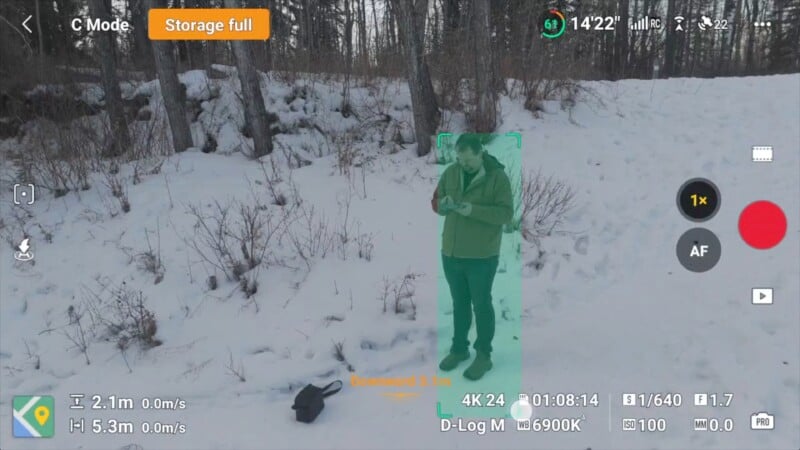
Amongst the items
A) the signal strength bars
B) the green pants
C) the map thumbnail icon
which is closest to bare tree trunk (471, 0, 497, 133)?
the signal strength bars

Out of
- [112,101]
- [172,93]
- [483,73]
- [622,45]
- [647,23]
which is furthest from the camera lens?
[112,101]

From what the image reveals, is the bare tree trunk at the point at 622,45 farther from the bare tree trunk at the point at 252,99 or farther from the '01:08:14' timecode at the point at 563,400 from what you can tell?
the bare tree trunk at the point at 252,99

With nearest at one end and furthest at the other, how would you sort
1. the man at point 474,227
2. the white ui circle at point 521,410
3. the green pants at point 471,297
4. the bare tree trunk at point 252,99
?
the white ui circle at point 521,410, the man at point 474,227, the green pants at point 471,297, the bare tree trunk at point 252,99

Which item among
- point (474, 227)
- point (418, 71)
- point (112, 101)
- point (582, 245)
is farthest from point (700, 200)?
point (112, 101)

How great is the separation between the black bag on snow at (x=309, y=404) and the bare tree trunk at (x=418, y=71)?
4.21 meters

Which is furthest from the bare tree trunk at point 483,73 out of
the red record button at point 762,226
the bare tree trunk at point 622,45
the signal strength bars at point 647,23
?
the red record button at point 762,226

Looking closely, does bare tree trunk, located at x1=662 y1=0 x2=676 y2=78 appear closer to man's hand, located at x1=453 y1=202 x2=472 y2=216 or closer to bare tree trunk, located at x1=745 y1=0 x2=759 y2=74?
bare tree trunk, located at x1=745 y1=0 x2=759 y2=74

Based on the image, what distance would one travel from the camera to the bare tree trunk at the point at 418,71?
6195mm

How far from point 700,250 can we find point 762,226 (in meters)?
0.39

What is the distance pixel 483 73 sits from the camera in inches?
259

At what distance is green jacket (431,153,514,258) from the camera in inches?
116

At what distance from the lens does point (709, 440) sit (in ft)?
8.45

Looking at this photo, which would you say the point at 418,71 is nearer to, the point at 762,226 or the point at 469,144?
the point at 469,144

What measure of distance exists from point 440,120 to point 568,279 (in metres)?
3.60
